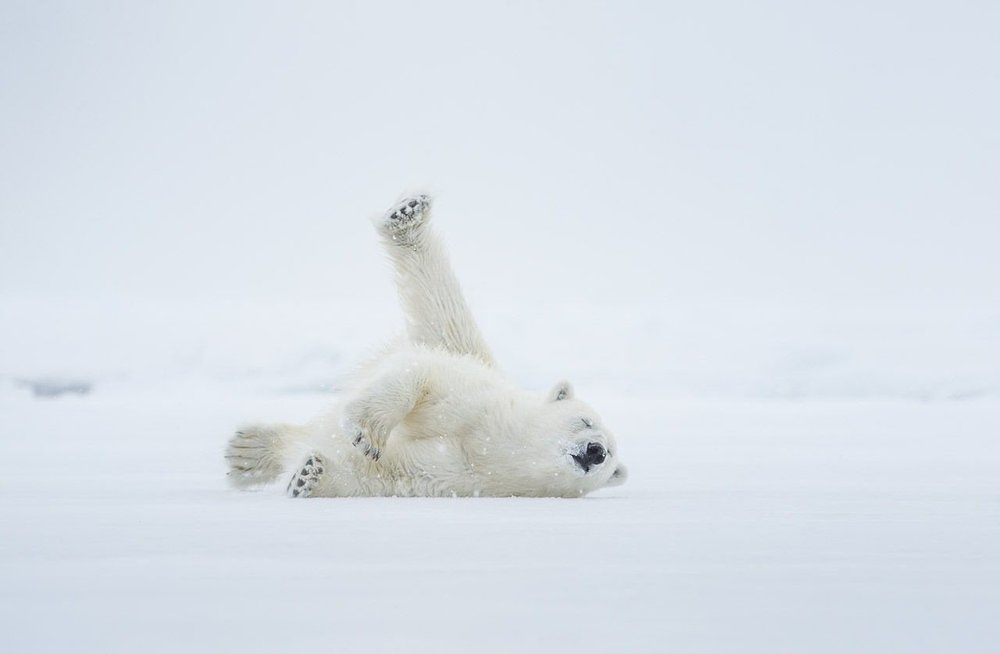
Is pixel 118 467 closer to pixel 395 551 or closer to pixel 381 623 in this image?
pixel 395 551

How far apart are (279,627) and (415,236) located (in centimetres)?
445

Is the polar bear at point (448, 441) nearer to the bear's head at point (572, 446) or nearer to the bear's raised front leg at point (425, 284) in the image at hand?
Result: the bear's head at point (572, 446)

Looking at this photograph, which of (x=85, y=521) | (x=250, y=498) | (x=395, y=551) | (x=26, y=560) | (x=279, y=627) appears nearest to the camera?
(x=279, y=627)

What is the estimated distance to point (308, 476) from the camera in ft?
17.2

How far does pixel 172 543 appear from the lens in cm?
366

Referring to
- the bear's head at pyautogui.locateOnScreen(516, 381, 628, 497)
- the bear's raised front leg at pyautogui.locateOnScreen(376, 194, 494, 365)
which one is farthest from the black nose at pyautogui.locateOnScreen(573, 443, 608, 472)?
the bear's raised front leg at pyautogui.locateOnScreen(376, 194, 494, 365)

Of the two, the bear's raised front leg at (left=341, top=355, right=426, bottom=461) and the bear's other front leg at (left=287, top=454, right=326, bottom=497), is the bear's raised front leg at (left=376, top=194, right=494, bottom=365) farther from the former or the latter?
the bear's other front leg at (left=287, top=454, right=326, bottom=497)

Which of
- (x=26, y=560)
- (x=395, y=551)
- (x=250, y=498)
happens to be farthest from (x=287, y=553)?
(x=250, y=498)

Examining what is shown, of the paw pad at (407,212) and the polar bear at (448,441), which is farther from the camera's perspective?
the paw pad at (407,212)

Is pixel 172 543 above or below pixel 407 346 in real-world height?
below

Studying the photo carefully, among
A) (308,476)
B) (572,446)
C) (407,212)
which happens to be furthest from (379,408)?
(407,212)

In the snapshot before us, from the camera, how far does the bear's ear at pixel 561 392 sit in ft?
18.1

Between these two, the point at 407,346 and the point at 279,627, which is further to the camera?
the point at 407,346

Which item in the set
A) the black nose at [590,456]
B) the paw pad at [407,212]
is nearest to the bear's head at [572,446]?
the black nose at [590,456]
